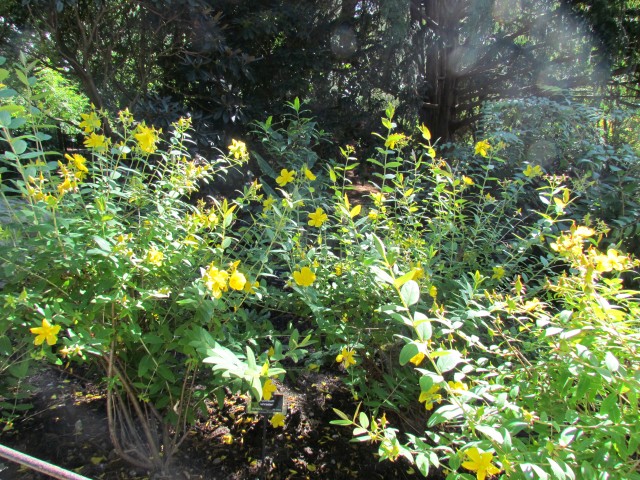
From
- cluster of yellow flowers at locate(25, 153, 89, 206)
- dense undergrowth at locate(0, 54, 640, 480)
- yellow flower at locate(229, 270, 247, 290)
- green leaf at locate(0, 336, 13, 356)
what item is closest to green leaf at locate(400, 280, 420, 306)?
dense undergrowth at locate(0, 54, 640, 480)

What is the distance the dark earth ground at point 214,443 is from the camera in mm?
1849

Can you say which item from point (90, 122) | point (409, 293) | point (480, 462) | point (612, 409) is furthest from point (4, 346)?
point (612, 409)

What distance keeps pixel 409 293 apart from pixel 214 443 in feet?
4.66

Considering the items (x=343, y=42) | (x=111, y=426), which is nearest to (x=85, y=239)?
(x=111, y=426)

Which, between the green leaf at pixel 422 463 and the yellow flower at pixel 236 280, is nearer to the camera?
the green leaf at pixel 422 463

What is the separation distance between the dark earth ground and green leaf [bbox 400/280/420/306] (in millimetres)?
1038

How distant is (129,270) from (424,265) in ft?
3.40

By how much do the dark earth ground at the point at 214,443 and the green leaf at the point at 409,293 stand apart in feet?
3.41

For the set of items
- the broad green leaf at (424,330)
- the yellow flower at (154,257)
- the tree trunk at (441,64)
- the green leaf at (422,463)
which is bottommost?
the green leaf at (422,463)

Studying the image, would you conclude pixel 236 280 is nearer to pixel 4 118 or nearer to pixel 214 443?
pixel 4 118

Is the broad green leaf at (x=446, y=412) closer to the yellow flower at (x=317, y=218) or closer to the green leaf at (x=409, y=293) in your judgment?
the green leaf at (x=409, y=293)

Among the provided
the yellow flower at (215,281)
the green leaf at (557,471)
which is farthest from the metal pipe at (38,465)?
the green leaf at (557,471)

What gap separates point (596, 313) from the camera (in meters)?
1.04

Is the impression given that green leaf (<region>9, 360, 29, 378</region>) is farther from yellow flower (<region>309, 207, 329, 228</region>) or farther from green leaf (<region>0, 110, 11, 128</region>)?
yellow flower (<region>309, 207, 329, 228</region>)
